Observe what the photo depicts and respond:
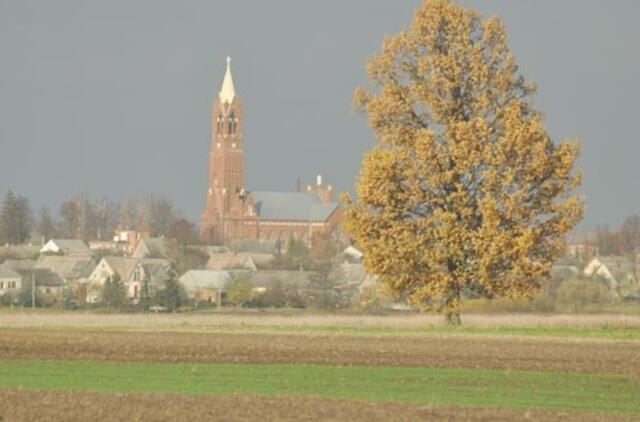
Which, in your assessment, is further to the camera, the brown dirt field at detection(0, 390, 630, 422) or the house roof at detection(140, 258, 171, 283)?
the house roof at detection(140, 258, 171, 283)

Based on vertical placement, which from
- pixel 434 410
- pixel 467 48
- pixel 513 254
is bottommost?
pixel 434 410

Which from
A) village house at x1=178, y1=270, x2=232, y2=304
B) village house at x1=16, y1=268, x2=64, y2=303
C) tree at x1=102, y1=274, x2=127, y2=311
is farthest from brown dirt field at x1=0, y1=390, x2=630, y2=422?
village house at x1=16, y1=268, x2=64, y2=303

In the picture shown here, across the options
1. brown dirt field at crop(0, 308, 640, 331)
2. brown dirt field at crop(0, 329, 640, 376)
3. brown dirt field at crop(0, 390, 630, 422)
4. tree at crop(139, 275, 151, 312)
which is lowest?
brown dirt field at crop(0, 390, 630, 422)

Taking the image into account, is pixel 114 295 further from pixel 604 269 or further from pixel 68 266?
pixel 604 269

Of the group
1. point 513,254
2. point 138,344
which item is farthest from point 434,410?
point 513,254

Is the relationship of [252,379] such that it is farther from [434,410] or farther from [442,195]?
[442,195]

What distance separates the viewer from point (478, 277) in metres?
61.4

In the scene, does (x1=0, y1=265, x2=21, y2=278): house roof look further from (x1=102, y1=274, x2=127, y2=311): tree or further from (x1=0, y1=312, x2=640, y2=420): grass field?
(x1=0, y1=312, x2=640, y2=420): grass field

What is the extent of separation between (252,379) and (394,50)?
27.7m

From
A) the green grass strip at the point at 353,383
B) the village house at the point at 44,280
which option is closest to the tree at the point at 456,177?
the green grass strip at the point at 353,383

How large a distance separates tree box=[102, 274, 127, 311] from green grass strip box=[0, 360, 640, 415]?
8062 centimetres

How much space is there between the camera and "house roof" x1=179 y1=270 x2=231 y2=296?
155 meters

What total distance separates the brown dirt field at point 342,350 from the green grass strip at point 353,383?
186 centimetres

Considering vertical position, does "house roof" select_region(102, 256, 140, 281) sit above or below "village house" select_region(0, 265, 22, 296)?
above
